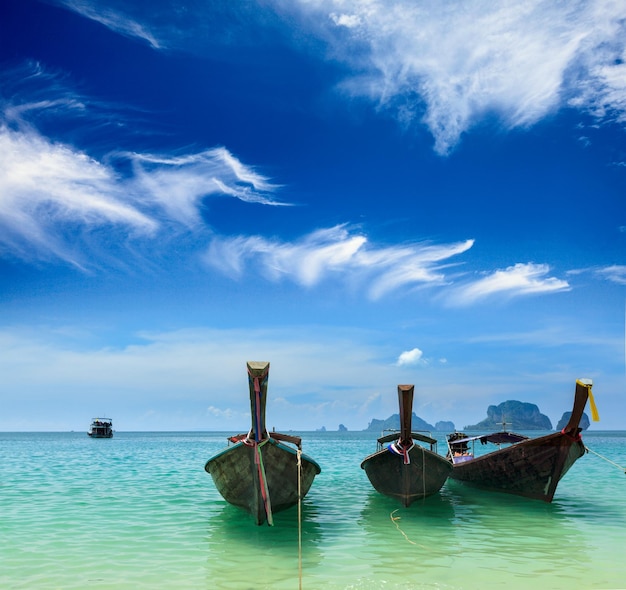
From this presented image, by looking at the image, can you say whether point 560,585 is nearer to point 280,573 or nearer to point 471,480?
point 280,573

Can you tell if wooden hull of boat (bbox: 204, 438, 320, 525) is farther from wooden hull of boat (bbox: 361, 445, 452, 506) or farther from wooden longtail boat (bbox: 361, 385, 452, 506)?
wooden hull of boat (bbox: 361, 445, 452, 506)

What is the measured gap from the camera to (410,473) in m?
→ 18.6

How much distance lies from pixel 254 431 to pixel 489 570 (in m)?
6.52

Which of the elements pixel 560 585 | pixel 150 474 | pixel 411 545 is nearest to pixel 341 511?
pixel 411 545

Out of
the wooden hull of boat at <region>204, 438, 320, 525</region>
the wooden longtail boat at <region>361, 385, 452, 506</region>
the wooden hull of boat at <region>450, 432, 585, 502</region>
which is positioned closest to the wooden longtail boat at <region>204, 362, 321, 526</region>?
the wooden hull of boat at <region>204, 438, 320, 525</region>

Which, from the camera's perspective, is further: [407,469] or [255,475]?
[407,469]

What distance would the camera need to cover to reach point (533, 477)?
20.2m

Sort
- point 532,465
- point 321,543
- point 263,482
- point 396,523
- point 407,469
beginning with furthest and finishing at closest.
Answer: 1. point 532,465
2. point 407,469
3. point 396,523
4. point 263,482
5. point 321,543

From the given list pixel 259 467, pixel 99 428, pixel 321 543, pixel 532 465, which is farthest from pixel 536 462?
pixel 99 428

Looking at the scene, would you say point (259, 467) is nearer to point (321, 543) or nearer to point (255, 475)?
point (255, 475)

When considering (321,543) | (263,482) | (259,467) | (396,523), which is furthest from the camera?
(396,523)

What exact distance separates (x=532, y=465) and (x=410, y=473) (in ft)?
16.3

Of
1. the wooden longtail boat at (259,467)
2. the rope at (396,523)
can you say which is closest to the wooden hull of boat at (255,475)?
the wooden longtail boat at (259,467)

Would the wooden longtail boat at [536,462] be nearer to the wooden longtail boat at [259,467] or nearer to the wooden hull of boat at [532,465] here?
the wooden hull of boat at [532,465]
